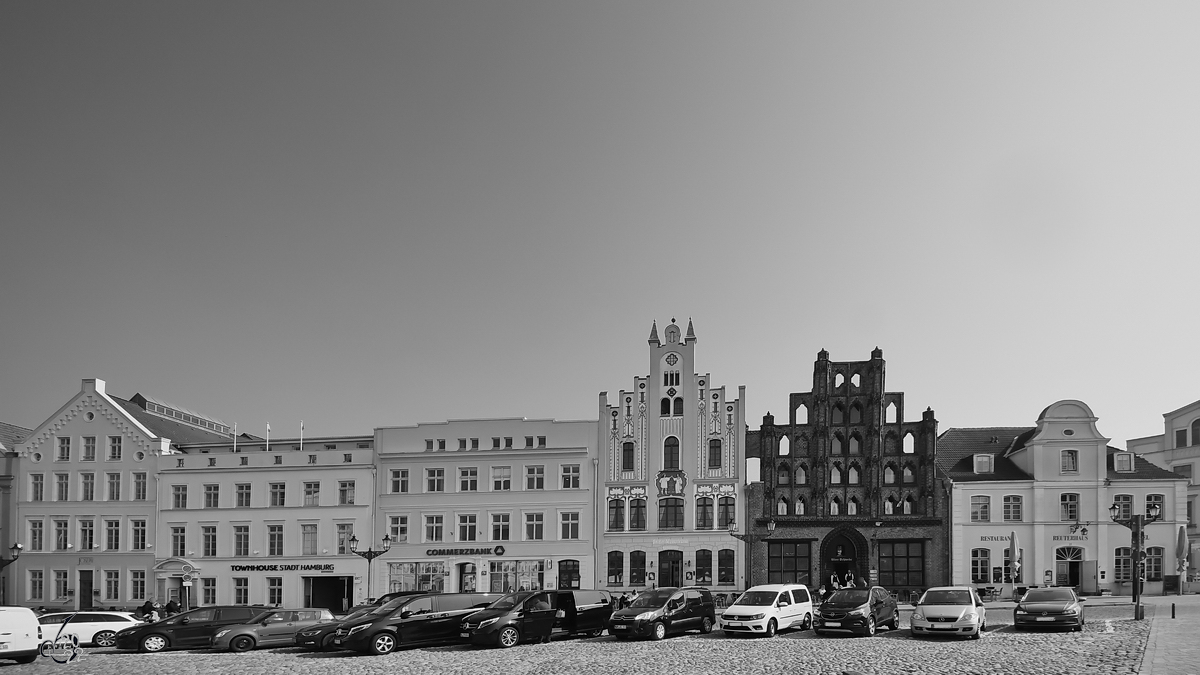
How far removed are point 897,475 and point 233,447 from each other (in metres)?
41.0

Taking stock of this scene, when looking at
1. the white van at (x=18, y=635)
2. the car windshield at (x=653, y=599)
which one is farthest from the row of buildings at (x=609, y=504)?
the white van at (x=18, y=635)

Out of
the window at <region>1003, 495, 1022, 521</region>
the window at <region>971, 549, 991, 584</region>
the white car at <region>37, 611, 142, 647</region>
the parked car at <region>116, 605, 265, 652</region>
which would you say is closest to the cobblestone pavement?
the parked car at <region>116, 605, 265, 652</region>

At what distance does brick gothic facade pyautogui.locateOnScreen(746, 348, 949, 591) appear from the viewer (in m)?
62.5

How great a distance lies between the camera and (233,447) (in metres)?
71.6

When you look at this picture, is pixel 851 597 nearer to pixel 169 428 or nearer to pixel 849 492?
pixel 849 492

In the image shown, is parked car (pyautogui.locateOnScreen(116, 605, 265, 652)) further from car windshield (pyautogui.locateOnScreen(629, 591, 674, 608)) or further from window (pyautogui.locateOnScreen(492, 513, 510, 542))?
window (pyautogui.locateOnScreen(492, 513, 510, 542))

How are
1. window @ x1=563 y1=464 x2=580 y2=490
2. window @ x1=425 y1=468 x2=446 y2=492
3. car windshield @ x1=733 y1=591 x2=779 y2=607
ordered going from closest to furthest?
car windshield @ x1=733 y1=591 x2=779 y2=607 < window @ x1=563 y1=464 x2=580 y2=490 < window @ x1=425 y1=468 x2=446 y2=492

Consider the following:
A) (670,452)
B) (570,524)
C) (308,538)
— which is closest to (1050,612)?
(670,452)

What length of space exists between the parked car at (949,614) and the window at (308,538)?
131 ft

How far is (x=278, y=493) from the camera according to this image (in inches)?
2657

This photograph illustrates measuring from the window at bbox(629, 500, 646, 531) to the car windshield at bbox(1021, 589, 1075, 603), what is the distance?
28012mm

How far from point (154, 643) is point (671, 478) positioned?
106ft

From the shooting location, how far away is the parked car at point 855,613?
121 ft

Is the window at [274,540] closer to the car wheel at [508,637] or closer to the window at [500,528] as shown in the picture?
the window at [500,528]
